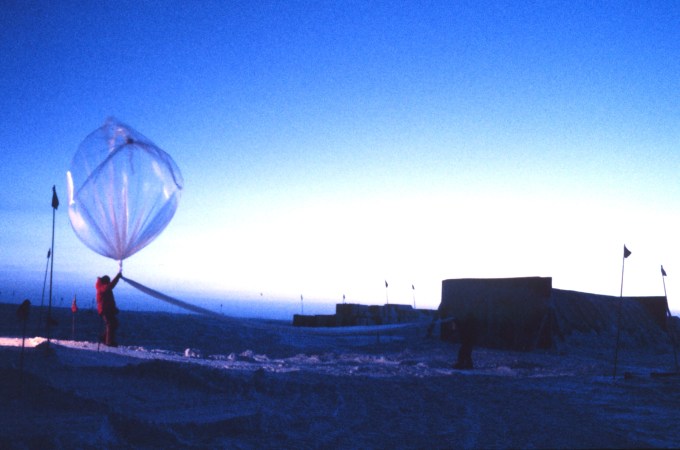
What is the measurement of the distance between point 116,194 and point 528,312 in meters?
16.7

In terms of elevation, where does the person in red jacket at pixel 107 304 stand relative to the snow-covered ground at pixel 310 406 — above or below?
above

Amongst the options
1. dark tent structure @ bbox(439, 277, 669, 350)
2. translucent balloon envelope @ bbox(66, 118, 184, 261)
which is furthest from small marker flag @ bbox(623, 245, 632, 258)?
translucent balloon envelope @ bbox(66, 118, 184, 261)

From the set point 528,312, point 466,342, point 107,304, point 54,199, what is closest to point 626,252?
point 466,342

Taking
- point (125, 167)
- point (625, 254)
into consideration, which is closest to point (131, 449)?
point (125, 167)

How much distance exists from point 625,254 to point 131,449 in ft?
33.7

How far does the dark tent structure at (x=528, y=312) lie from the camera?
19.6 metres

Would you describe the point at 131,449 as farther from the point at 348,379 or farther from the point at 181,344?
the point at 181,344

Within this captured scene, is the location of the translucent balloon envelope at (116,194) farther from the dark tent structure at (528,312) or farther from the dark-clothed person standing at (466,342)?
the dark tent structure at (528,312)

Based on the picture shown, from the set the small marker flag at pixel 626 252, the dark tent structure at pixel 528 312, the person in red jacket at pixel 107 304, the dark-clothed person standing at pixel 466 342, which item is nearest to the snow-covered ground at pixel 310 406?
the dark-clothed person standing at pixel 466 342

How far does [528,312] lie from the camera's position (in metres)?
20.0

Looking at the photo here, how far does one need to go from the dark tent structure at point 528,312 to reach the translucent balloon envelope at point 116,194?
44.7ft

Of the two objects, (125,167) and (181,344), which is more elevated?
(125,167)

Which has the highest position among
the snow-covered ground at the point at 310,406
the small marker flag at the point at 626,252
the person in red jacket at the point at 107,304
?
the small marker flag at the point at 626,252

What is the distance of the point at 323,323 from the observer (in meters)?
30.7
